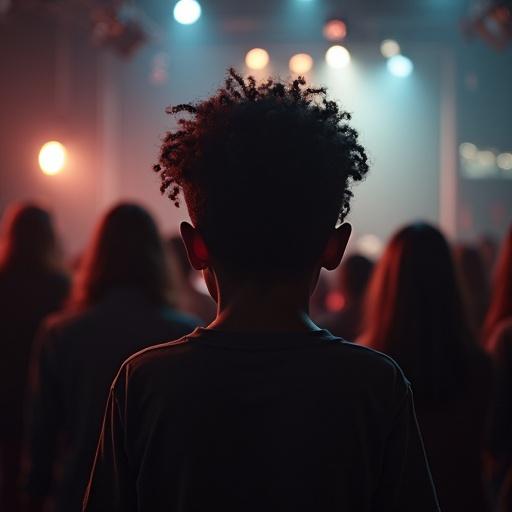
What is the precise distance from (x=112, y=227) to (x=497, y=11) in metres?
6.19

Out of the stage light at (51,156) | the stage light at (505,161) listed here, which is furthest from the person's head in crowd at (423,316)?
the stage light at (505,161)

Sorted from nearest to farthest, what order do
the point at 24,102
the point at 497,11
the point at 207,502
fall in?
1. the point at 207,502
2. the point at 497,11
3. the point at 24,102

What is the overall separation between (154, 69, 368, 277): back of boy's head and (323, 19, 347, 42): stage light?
24.5 ft

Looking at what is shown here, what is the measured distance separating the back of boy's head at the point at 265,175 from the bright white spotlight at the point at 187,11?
800cm

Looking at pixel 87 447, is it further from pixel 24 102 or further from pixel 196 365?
pixel 24 102

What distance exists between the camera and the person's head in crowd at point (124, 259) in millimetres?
2936

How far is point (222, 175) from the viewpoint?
1299 mm

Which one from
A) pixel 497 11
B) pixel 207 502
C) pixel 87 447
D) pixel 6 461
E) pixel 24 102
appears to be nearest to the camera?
pixel 207 502

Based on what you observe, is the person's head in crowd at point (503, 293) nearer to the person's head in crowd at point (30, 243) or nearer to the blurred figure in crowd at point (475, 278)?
the blurred figure in crowd at point (475, 278)

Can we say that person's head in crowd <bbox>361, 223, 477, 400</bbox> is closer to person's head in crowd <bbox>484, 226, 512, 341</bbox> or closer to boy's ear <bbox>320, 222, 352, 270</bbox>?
person's head in crowd <bbox>484, 226, 512, 341</bbox>

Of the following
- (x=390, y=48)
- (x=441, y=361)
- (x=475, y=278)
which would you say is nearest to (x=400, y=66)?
(x=390, y=48)

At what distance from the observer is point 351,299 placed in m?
4.18

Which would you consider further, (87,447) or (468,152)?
(468,152)

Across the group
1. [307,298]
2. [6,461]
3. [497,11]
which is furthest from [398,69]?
[307,298]
